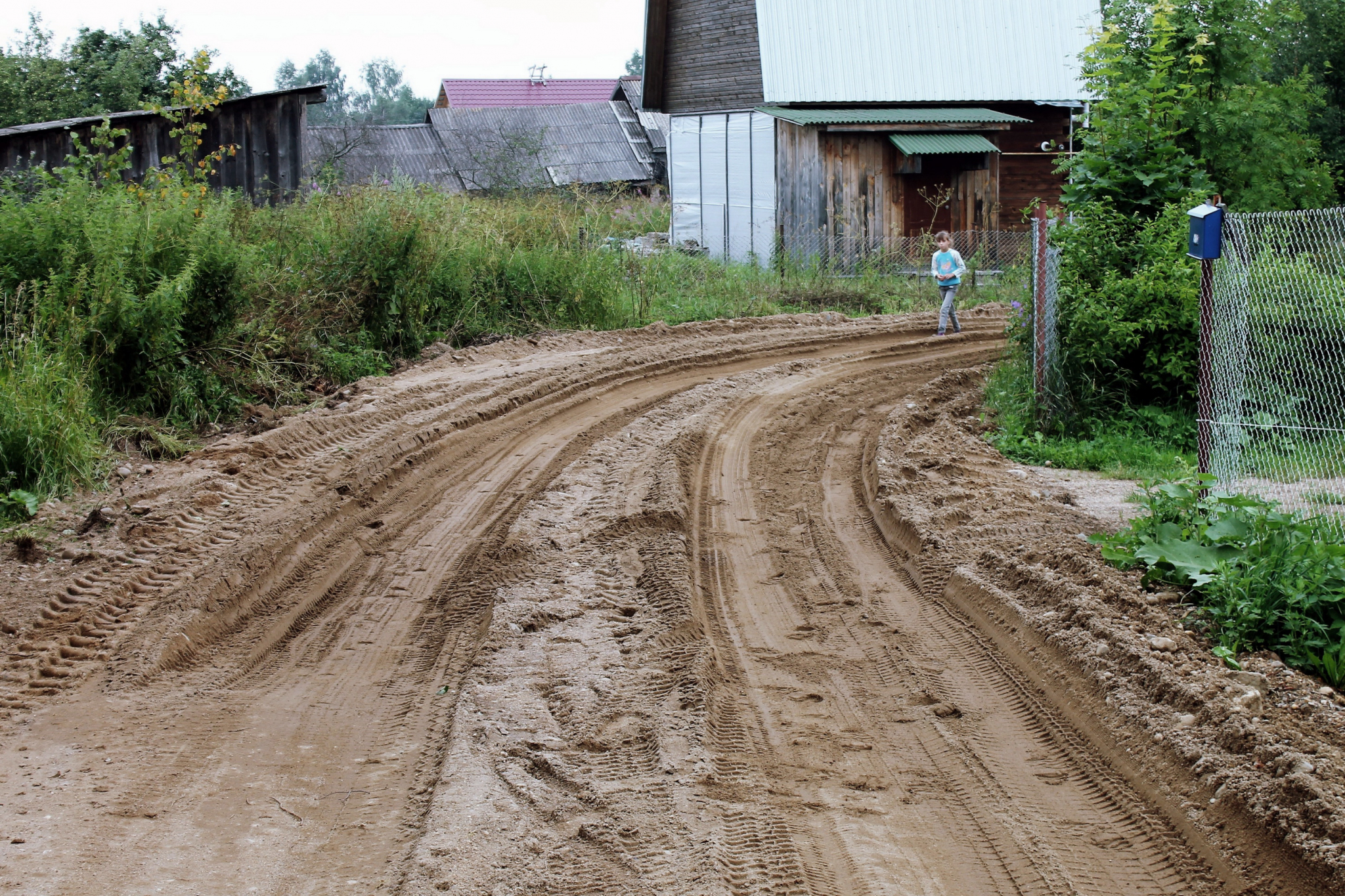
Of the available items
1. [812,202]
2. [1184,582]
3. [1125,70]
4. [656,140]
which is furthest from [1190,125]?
[656,140]

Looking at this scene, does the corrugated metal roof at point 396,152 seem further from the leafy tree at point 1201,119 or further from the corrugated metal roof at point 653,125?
the leafy tree at point 1201,119

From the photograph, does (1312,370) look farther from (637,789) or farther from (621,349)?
(621,349)

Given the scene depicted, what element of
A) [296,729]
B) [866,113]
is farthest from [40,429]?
[866,113]

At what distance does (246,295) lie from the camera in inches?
437

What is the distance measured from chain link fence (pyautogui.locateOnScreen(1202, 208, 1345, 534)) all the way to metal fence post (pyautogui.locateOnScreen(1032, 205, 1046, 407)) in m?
2.03

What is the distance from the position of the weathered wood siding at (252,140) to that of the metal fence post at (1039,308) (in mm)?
10288

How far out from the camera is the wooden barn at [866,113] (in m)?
23.7

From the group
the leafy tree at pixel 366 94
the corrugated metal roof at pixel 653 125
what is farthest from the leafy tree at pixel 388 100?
the corrugated metal roof at pixel 653 125

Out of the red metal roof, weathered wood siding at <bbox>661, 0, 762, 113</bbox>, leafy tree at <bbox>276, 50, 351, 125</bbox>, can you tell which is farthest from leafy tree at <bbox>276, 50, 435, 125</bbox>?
weathered wood siding at <bbox>661, 0, 762, 113</bbox>

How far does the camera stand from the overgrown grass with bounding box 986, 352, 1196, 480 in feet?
30.1

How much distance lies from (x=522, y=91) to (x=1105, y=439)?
56573mm

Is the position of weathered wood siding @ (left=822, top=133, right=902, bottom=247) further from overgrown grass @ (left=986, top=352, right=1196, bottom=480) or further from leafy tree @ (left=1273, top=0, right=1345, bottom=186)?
overgrown grass @ (left=986, top=352, right=1196, bottom=480)

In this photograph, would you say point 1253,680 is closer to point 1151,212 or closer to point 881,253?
point 1151,212

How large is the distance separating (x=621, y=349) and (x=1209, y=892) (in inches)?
437
